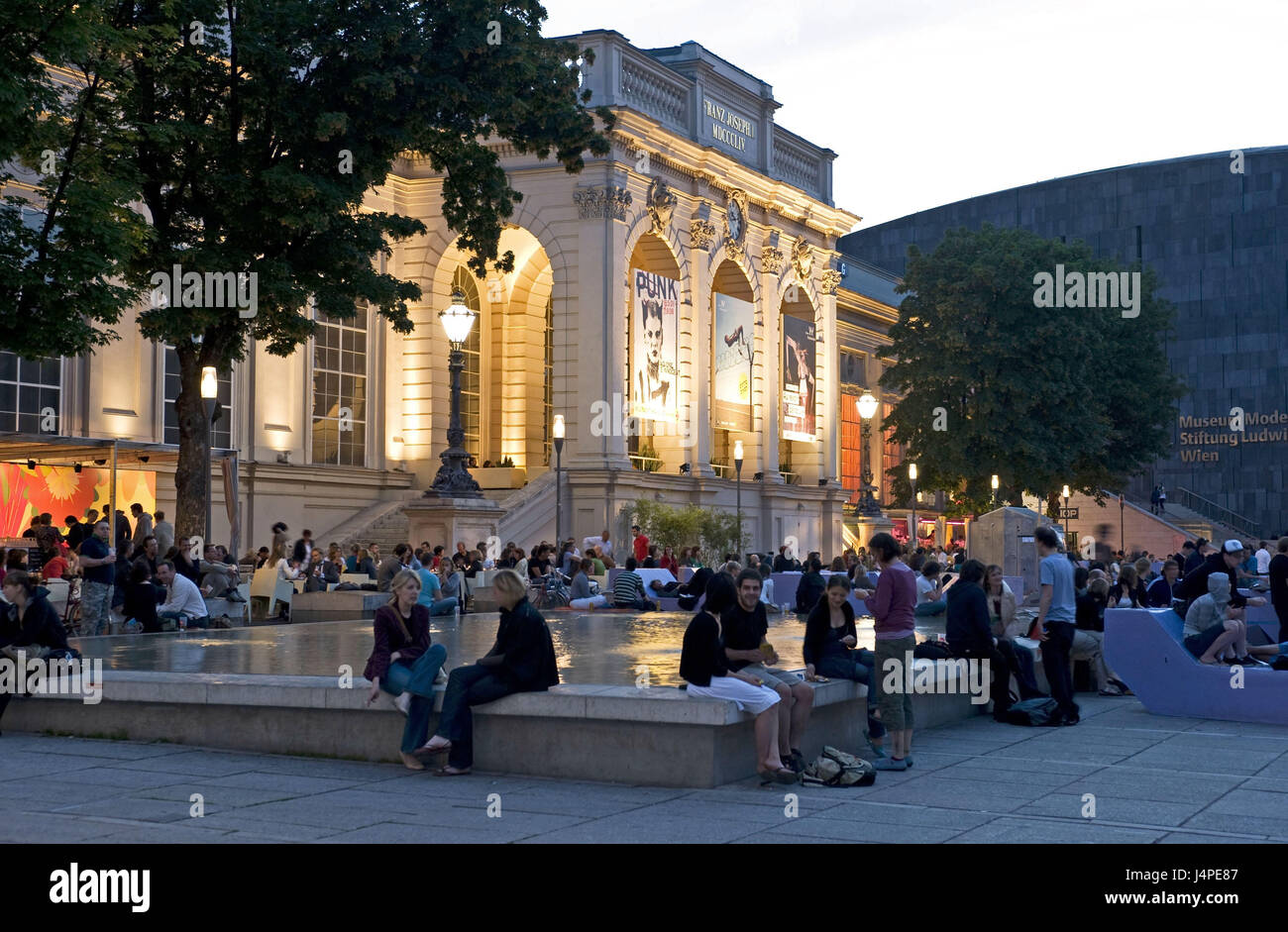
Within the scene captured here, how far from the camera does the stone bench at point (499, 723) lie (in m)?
10.5

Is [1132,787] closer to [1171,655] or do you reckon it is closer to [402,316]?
[1171,655]

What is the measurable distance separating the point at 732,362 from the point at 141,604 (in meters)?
28.8

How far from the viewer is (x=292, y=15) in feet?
69.9

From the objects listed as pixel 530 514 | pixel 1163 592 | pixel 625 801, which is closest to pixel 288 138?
pixel 1163 592

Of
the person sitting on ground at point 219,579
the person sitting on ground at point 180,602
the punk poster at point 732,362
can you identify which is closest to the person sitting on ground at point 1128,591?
the person sitting on ground at point 180,602

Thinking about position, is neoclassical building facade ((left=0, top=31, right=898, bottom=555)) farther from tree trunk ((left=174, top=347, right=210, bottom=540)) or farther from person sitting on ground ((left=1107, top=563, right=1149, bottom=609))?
person sitting on ground ((left=1107, top=563, right=1149, bottom=609))

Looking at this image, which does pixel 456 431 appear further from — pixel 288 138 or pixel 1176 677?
pixel 1176 677

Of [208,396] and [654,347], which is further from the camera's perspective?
[654,347]

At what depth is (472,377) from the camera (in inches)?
1753

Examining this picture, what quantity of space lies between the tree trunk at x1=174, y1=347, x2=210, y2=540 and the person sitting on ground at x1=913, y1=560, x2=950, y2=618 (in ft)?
34.0

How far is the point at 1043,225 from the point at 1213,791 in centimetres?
9164

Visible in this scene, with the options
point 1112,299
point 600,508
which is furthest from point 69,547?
point 1112,299

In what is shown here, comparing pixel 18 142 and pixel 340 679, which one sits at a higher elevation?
pixel 18 142

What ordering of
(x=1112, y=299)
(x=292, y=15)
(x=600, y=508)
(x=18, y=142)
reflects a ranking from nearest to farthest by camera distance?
(x=18, y=142), (x=292, y=15), (x=600, y=508), (x=1112, y=299)
